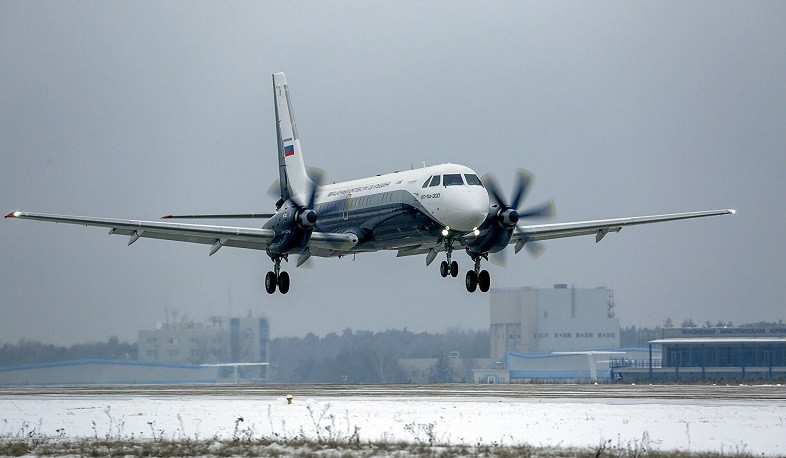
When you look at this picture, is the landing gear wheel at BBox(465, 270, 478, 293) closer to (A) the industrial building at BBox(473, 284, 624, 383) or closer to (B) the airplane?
(B) the airplane

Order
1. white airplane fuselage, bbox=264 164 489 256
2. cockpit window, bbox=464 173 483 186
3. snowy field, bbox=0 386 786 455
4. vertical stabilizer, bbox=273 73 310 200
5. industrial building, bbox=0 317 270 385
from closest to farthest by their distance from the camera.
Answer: snowy field, bbox=0 386 786 455 → white airplane fuselage, bbox=264 164 489 256 → cockpit window, bbox=464 173 483 186 → vertical stabilizer, bbox=273 73 310 200 → industrial building, bbox=0 317 270 385

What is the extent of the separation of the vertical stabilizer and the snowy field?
25.8 meters

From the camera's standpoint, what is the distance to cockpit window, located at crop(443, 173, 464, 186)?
154ft

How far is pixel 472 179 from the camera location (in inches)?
1864

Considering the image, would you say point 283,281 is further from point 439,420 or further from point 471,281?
point 439,420

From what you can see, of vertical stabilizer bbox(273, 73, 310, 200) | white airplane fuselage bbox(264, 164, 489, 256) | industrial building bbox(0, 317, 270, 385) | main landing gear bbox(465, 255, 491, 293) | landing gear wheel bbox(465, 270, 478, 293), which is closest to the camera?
white airplane fuselage bbox(264, 164, 489, 256)

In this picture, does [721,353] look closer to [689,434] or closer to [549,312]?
[549,312]

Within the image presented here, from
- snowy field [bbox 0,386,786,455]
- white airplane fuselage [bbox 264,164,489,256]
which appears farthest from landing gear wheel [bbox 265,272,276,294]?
snowy field [bbox 0,386,786,455]

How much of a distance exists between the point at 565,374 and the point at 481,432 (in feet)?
292

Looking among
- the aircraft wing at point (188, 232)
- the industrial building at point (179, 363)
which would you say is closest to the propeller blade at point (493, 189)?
the aircraft wing at point (188, 232)

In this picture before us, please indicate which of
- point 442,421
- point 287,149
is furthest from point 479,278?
point 442,421

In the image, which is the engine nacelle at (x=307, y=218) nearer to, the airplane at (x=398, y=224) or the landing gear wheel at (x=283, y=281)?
the airplane at (x=398, y=224)

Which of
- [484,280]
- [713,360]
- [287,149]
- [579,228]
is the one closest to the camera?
[484,280]

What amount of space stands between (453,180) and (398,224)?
3300mm
